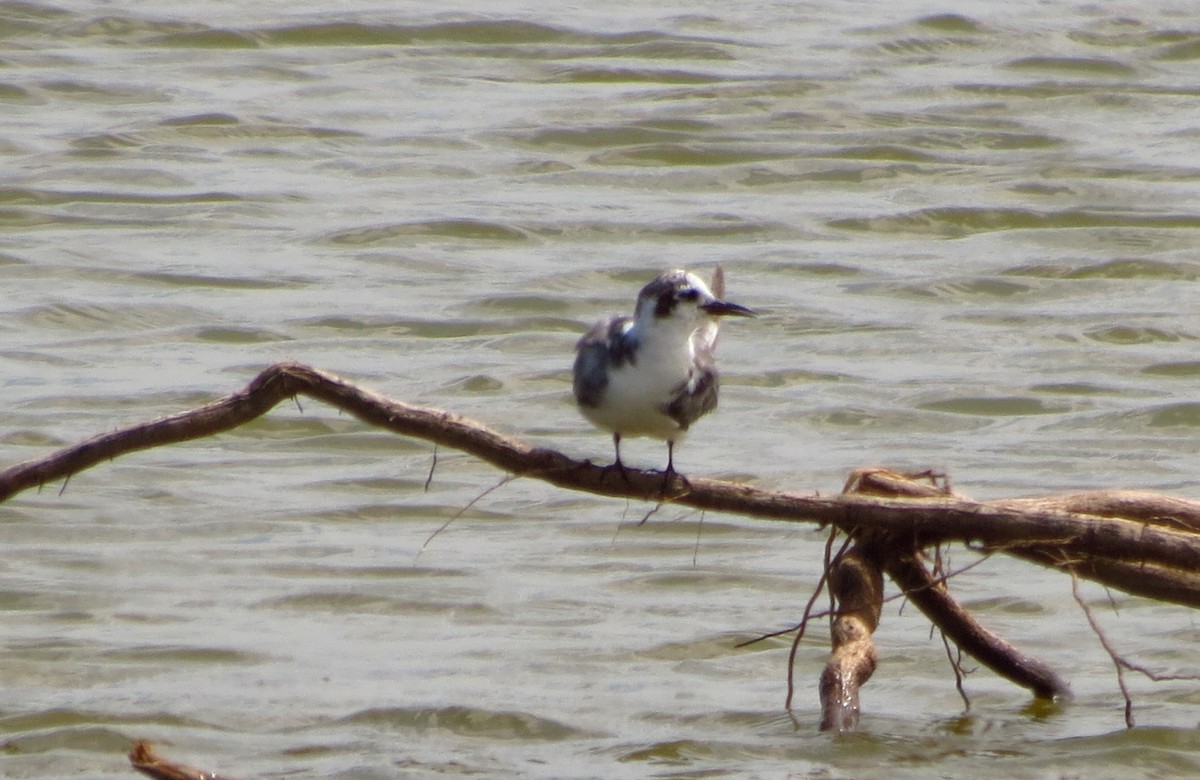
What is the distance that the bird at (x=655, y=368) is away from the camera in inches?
241

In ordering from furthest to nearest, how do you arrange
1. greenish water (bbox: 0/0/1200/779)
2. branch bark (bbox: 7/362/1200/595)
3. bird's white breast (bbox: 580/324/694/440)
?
greenish water (bbox: 0/0/1200/779)
bird's white breast (bbox: 580/324/694/440)
branch bark (bbox: 7/362/1200/595)

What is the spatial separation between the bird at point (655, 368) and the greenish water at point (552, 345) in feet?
3.47

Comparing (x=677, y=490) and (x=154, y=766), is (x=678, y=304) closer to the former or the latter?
(x=677, y=490)

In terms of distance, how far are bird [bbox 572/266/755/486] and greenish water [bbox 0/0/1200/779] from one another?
1.06m

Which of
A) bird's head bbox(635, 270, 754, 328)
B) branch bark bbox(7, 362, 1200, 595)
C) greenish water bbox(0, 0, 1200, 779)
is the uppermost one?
bird's head bbox(635, 270, 754, 328)

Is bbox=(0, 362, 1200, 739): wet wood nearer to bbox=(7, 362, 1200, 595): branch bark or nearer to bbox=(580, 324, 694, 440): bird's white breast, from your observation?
bbox=(7, 362, 1200, 595): branch bark

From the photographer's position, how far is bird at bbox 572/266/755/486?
6.11m

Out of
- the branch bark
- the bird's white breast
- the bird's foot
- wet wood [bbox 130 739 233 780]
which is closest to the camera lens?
wet wood [bbox 130 739 233 780]

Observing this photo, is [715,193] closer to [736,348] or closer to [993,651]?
[736,348]

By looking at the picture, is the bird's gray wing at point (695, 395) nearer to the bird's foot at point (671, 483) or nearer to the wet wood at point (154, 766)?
the bird's foot at point (671, 483)

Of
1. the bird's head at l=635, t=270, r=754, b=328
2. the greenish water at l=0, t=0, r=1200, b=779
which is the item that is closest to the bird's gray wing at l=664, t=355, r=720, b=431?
the bird's head at l=635, t=270, r=754, b=328

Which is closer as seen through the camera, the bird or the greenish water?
the bird

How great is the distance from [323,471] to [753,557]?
2077 mm

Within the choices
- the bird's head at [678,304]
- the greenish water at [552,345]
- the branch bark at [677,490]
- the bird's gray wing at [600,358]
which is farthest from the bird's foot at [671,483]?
the greenish water at [552,345]
